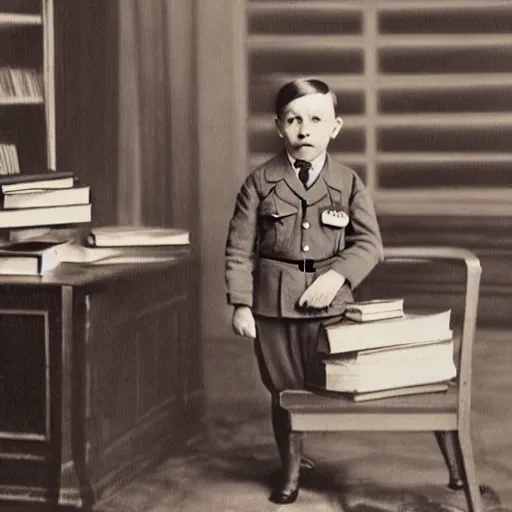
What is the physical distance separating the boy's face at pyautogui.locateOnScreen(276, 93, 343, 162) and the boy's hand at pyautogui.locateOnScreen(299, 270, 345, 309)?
0.83 feet

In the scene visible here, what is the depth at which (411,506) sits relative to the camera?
2.35 meters

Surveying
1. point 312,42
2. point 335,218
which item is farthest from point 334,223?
point 312,42

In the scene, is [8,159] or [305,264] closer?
[305,264]

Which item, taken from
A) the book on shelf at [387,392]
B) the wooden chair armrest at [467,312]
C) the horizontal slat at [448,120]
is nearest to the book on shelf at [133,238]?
the book on shelf at [387,392]

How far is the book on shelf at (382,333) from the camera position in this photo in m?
2.14

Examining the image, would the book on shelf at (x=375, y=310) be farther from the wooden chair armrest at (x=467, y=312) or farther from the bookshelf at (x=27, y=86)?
the bookshelf at (x=27, y=86)

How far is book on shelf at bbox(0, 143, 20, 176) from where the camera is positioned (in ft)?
9.46

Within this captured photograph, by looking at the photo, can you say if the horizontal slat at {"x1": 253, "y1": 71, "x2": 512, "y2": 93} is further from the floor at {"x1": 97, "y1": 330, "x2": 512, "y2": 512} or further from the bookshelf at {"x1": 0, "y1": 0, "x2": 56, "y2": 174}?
the floor at {"x1": 97, "y1": 330, "x2": 512, "y2": 512}

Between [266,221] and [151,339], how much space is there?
56 cm

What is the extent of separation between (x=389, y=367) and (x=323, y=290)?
0.69 ft

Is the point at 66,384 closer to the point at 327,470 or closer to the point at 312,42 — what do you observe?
the point at 327,470

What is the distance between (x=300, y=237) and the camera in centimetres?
225

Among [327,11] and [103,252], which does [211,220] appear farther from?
[103,252]

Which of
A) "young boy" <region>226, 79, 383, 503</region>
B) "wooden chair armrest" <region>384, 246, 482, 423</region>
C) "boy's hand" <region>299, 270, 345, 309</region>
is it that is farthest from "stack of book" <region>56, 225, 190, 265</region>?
"wooden chair armrest" <region>384, 246, 482, 423</region>
